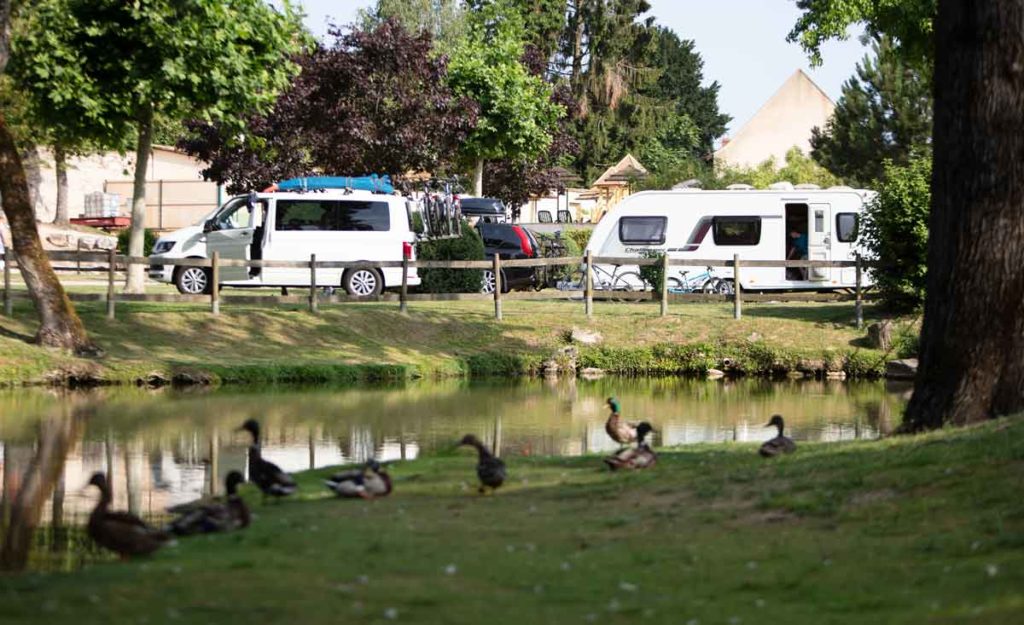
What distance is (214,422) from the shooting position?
687 inches

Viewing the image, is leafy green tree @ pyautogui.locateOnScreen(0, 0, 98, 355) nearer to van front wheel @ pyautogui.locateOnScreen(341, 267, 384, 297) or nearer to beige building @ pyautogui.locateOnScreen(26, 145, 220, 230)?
van front wheel @ pyautogui.locateOnScreen(341, 267, 384, 297)

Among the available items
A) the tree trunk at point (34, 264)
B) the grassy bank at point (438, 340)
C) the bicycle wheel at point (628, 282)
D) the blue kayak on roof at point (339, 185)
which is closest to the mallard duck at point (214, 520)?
the tree trunk at point (34, 264)

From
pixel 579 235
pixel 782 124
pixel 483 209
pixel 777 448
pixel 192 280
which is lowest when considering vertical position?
pixel 777 448

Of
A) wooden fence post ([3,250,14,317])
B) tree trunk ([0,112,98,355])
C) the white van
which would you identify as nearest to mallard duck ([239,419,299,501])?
tree trunk ([0,112,98,355])

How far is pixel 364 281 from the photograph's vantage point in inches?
1123

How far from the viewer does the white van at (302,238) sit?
28.4 m

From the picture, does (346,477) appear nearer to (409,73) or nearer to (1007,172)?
(1007,172)

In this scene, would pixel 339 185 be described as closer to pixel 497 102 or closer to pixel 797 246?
pixel 797 246

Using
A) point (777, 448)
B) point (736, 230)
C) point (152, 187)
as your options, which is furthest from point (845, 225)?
point (152, 187)

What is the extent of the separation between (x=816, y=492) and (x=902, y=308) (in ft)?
59.8

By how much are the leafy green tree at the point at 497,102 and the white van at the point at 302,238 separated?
13781mm

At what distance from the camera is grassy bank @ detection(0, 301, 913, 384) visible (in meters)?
23.1

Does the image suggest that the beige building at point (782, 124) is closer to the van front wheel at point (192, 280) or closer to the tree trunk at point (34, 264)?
the van front wheel at point (192, 280)

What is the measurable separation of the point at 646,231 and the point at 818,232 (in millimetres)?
3940
